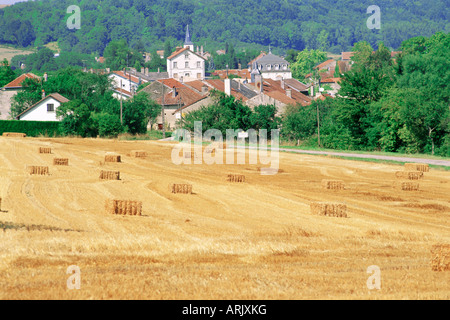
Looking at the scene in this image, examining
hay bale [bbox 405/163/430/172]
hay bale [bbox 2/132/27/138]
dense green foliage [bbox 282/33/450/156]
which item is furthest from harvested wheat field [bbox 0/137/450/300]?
hay bale [bbox 2/132/27/138]

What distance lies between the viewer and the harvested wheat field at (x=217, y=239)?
1251cm

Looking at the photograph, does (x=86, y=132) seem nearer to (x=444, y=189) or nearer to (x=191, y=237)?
(x=444, y=189)

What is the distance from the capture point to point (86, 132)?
285 feet

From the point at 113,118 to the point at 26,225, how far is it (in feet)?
224

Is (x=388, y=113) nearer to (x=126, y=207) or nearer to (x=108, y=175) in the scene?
(x=108, y=175)

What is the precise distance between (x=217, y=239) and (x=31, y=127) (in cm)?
7142

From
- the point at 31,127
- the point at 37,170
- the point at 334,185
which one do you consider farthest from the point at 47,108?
the point at 334,185

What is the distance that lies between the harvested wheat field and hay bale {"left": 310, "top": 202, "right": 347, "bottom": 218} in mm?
280

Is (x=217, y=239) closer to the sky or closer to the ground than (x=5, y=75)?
closer to the ground

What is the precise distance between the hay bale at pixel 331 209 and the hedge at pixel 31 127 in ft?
212

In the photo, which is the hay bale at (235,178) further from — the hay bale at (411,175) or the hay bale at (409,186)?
the hay bale at (411,175)

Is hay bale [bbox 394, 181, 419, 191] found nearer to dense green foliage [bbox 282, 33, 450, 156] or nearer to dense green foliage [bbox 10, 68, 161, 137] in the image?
dense green foliage [bbox 282, 33, 450, 156]

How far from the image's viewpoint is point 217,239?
18266mm

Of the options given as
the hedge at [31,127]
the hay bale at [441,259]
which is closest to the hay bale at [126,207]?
the hay bale at [441,259]
